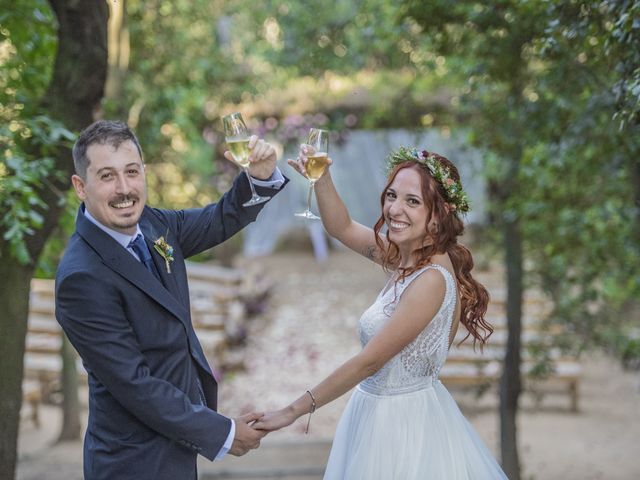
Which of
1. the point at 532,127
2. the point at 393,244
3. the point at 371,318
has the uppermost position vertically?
the point at 532,127

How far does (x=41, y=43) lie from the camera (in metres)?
4.71

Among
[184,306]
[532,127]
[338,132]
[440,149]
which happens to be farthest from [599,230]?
[440,149]

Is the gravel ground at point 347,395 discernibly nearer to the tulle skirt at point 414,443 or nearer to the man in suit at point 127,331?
the tulle skirt at point 414,443

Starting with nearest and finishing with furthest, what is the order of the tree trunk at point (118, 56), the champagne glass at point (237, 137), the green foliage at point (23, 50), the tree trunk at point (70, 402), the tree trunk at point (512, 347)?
the champagne glass at point (237, 137)
the green foliage at point (23, 50)
the tree trunk at point (512, 347)
the tree trunk at point (118, 56)
the tree trunk at point (70, 402)

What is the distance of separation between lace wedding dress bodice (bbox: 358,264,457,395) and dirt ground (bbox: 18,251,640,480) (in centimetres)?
446

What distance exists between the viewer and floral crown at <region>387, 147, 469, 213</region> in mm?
2914

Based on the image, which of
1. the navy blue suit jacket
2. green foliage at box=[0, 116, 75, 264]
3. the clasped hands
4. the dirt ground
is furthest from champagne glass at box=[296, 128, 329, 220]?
the dirt ground

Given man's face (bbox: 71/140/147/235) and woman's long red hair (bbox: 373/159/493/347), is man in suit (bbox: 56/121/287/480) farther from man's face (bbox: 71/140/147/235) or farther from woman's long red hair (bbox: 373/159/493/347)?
woman's long red hair (bbox: 373/159/493/347)

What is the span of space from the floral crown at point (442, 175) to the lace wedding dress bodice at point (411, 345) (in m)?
0.24

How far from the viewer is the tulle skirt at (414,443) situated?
2.90 metres

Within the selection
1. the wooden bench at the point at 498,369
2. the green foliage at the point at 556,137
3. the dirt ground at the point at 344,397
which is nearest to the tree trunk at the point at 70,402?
the dirt ground at the point at 344,397

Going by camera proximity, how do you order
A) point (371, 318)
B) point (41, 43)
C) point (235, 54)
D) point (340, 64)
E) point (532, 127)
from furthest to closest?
point (235, 54)
point (340, 64)
point (532, 127)
point (41, 43)
point (371, 318)

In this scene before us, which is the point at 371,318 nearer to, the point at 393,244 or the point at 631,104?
the point at 393,244

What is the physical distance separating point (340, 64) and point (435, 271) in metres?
5.74
